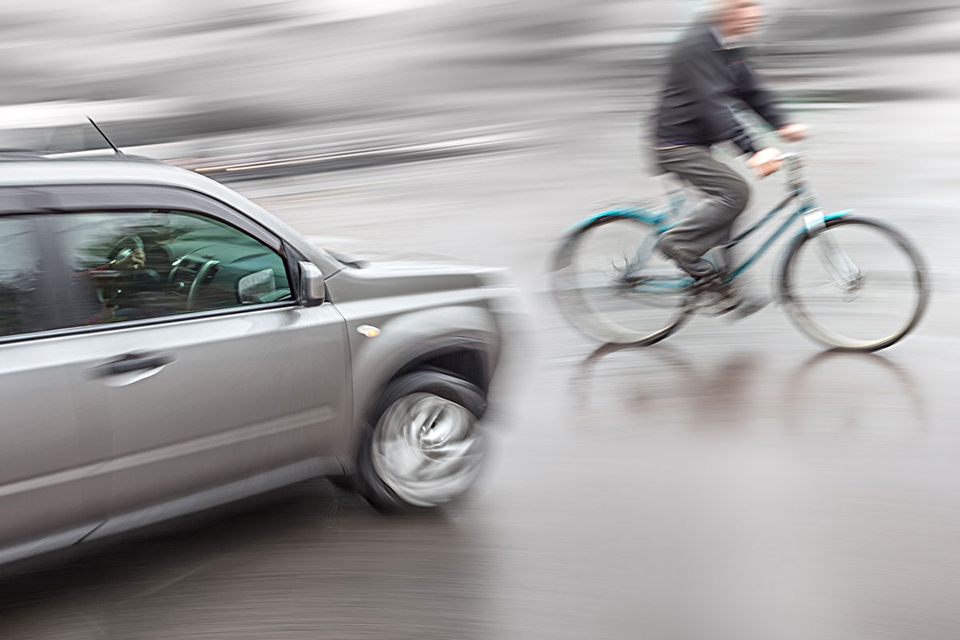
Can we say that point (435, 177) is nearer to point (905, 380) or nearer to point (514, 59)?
point (905, 380)

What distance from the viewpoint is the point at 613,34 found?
2630cm

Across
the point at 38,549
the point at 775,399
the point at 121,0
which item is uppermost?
the point at 38,549

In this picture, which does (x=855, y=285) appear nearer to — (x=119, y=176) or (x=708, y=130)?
(x=708, y=130)

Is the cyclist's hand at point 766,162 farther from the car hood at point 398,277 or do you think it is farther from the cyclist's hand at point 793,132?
the car hood at point 398,277

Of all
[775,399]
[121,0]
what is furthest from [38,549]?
[121,0]

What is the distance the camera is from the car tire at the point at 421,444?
170 inches

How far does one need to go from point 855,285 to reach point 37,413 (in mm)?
4663

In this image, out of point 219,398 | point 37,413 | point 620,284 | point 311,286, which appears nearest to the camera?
point 37,413

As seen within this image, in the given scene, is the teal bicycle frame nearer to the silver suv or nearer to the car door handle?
the silver suv

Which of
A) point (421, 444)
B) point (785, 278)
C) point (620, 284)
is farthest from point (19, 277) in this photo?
point (785, 278)

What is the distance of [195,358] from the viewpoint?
368 centimetres

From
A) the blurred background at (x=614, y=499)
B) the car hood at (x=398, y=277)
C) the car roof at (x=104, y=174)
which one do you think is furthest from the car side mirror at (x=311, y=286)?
the blurred background at (x=614, y=499)

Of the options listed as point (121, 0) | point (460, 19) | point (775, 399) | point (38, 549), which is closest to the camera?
point (38, 549)

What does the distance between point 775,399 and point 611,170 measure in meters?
8.17
